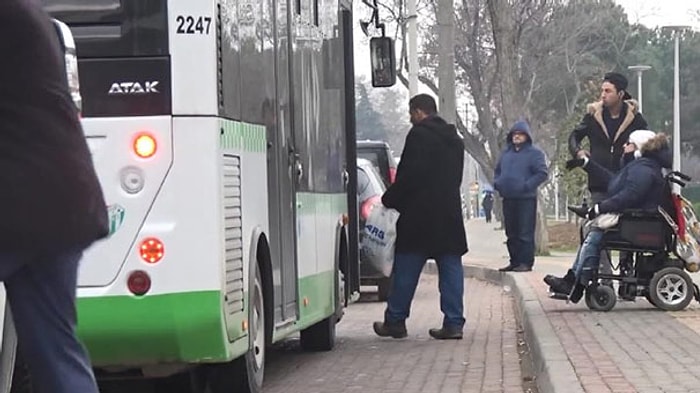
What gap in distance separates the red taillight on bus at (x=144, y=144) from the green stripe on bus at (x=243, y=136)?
0.38 metres

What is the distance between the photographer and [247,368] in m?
7.81

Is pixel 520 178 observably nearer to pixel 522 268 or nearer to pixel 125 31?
pixel 522 268

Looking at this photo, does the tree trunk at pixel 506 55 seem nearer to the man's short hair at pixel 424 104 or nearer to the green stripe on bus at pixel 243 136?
the man's short hair at pixel 424 104

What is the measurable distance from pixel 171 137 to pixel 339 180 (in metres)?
4.47

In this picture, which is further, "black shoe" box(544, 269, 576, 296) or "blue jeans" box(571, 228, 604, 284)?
"black shoe" box(544, 269, 576, 296)

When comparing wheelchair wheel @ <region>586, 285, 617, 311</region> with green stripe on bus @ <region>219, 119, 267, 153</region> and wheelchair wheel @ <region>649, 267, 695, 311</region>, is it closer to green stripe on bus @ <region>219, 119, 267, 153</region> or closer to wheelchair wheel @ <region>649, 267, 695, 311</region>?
wheelchair wheel @ <region>649, 267, 695, 311</region>

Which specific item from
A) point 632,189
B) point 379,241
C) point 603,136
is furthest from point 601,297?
point 379,241

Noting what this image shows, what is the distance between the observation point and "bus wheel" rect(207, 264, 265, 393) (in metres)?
7.77

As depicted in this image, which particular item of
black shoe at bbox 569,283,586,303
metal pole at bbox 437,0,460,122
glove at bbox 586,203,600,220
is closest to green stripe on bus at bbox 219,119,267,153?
glove at bbox 586,203,600,220

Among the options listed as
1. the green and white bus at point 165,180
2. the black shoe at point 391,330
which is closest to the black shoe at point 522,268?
the black shoe at point 391,330

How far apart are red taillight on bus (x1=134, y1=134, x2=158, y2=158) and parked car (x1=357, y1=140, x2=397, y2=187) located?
34.9ft

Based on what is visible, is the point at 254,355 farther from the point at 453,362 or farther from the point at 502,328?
the point at 502,328

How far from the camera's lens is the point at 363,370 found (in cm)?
988

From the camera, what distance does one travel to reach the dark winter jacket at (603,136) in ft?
41.4
